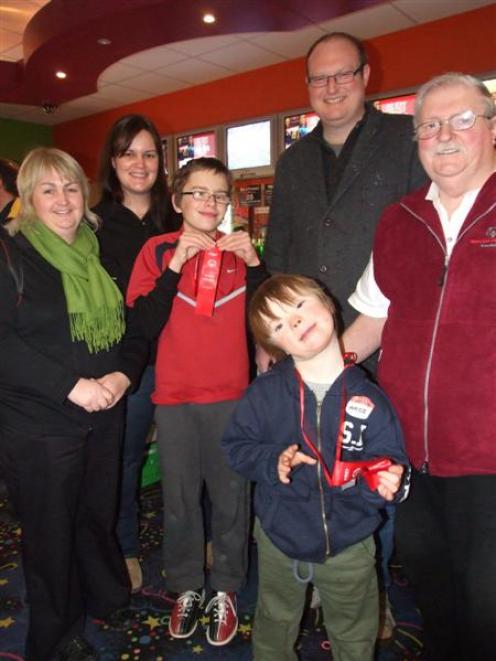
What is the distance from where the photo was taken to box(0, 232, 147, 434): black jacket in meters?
1.59

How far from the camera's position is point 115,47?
493cm

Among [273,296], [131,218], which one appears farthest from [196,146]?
[273,296]

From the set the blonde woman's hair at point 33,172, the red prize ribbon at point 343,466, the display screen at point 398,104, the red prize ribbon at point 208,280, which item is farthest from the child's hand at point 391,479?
the display screen at point 398,104

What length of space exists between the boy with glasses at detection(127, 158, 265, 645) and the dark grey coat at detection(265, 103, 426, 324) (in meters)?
0.27

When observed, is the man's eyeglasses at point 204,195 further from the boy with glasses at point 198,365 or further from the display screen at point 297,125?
the display screen at point 297,125

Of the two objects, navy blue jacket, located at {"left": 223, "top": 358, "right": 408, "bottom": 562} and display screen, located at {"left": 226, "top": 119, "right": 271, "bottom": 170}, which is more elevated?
display screen, located at {"left": 226, "top": 119, "right": 271, "bottom": 170}

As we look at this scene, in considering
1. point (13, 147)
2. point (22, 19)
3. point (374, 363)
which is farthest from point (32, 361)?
point (13, 147)

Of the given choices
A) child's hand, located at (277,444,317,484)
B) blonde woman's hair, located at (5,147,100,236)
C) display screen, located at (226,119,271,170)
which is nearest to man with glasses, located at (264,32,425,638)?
child's hand, located at (277,444,317,484)

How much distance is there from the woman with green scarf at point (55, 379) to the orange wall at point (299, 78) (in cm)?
416

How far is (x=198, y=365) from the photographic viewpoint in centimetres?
186

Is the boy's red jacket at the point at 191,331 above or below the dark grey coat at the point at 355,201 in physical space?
below

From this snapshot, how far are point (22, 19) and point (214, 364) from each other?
521 centimetres

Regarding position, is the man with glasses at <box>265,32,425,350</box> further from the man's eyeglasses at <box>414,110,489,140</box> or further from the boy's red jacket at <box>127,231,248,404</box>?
the man's eyeglasses at <box>414,110,489,140</box>

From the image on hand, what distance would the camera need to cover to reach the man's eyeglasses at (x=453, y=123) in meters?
1.30
